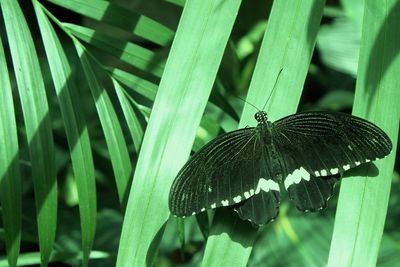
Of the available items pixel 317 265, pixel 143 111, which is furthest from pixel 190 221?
pixel 143 111

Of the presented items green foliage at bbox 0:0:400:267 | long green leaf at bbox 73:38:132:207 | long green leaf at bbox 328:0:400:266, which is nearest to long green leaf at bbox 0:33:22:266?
green foliage at bbox 0:0:400:267

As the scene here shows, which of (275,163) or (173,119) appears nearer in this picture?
(173,119)

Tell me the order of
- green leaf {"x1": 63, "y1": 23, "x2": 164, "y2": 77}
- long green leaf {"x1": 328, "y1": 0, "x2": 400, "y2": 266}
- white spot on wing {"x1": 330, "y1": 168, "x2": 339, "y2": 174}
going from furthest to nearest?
green leaf {"x1": 63, "y1": 23, "x2": 164, "y2": 77} < white spot on wing {"x1": 330, "y1": 168, "x2": 339, "y2": 174} < long green leaf {"x1": 328, "y1": 0, "x2": 400, "y2": 266}

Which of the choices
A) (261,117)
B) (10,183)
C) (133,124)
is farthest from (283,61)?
(10,183)

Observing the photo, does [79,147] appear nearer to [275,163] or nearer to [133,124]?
[133,124]

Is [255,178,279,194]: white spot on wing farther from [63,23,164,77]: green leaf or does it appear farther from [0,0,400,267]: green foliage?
[63,23,164,77]: green leaf

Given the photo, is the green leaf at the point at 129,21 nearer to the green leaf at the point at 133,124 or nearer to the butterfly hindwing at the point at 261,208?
the green leaf at the point at 133,124
